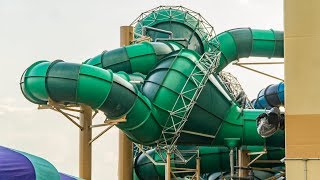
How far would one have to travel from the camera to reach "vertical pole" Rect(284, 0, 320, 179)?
475 inches

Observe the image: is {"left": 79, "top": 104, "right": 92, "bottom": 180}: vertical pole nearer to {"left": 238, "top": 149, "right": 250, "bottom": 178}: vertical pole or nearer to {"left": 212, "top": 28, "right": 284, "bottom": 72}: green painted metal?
{"left": 238, "top": 149, "right": 250, "bottom": 178}: vertical pole

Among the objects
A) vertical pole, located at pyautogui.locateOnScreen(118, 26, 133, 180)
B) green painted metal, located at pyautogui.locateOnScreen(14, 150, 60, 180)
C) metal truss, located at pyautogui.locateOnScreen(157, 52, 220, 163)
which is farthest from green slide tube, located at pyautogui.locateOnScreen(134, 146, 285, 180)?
green painted metal, located at pyautogui.locateOnScreen(14, 150, 60, 180)

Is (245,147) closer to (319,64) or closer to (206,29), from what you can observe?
(206,29)

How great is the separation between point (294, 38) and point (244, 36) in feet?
81.4

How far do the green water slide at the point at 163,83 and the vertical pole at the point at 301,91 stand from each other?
47.8ft

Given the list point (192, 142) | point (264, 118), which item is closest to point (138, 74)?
point (192, 142)

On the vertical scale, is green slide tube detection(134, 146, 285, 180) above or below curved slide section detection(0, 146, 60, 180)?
below

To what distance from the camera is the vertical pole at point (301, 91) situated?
12.1 m

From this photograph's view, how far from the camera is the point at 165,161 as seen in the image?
3175cm

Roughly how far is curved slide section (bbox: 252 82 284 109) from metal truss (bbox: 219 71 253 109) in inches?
70.8

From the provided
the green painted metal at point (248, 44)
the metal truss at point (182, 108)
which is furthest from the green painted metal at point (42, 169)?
the green painted metal at point (248, 44)

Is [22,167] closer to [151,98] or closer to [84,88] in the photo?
[84,88]

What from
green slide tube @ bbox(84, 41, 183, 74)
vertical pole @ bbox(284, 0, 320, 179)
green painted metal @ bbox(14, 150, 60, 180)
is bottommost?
green painted metal @ bbox(14, 150, 60, 180)

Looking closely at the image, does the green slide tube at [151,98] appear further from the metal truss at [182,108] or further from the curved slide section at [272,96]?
the curved slide section at [272,96]
